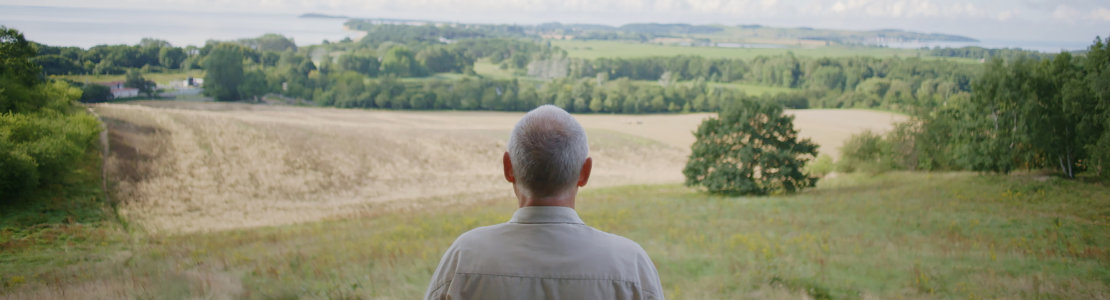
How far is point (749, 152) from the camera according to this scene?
1289cm

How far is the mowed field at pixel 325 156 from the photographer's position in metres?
7.48

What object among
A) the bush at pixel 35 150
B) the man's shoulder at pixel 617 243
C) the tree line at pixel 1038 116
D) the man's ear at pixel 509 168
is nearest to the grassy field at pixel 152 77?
the bush at pixel 35 150

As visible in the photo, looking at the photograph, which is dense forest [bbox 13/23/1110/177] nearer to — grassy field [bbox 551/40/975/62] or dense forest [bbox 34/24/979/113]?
dense forest [bbox 34/24/979/113]

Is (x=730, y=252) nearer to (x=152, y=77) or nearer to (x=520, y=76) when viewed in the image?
(x=152, y=77)

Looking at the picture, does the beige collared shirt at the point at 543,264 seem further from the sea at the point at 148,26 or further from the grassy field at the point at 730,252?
the sea at the point at 148,26

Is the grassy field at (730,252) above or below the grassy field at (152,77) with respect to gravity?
below

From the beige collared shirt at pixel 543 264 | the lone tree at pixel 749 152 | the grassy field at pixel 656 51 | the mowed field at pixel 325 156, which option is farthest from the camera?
the grassy field at pixel 656 51

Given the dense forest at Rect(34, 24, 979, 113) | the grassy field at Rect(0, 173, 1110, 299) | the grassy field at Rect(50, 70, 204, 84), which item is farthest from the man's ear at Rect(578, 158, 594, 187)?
the dense forest at Rect(34, 24, 979, 113)

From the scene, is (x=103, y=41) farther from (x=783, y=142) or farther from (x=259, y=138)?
(x=783, y=142)

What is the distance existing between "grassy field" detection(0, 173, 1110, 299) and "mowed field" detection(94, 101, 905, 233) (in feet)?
2.75

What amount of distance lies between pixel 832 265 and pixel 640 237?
2092 mm

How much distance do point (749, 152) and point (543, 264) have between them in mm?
12275

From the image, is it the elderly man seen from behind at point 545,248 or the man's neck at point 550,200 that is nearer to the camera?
the elderly man seen from behind at point 545,248

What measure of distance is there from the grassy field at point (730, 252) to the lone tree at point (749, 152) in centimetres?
353
